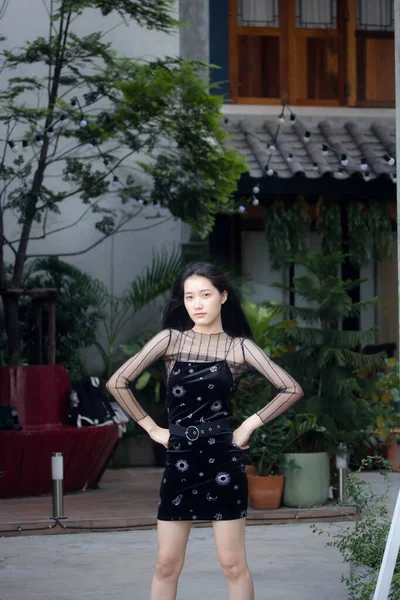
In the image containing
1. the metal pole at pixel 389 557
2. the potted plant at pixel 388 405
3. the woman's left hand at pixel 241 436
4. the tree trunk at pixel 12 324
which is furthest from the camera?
the tree trunk at pixel 12 324

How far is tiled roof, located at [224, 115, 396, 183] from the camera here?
13.4 metres

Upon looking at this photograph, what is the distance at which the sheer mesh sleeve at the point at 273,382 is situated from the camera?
16.1 ft

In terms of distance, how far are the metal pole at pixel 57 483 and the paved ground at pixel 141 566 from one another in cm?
36

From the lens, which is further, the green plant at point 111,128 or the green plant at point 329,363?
the green plant at point 111,128

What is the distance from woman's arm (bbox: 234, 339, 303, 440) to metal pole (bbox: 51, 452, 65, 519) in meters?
4.45

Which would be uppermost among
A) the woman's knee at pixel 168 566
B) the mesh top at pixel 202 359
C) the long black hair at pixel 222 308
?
the long black hair at pixel 222 308

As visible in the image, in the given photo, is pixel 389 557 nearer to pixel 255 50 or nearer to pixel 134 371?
pixel 134 371

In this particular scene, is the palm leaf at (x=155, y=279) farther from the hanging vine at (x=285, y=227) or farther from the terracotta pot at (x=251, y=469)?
the terracotta pot at (x=251, y=469)

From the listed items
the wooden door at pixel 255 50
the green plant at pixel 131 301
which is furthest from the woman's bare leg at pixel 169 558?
the wooden door at pixel 255 50

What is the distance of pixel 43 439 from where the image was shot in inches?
420

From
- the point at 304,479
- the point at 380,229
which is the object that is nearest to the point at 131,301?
the point at 380,229

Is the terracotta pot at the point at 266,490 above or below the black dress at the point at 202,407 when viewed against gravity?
below

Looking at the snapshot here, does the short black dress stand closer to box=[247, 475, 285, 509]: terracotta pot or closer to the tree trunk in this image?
box=[247, 475, 285, 509]: terracotta pot

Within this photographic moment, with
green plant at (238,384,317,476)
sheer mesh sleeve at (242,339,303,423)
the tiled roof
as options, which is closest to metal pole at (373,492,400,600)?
sheer mesh sleeve at (242,339,303,423)
